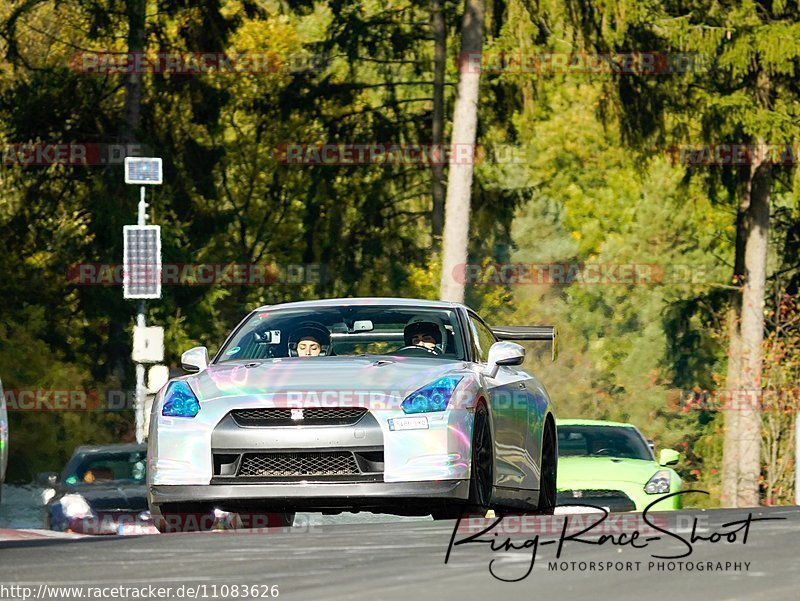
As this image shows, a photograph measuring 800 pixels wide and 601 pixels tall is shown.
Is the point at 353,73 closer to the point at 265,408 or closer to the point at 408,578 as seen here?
the point at 265,408

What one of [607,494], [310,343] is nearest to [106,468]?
[607,494]

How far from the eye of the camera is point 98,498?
728 inches

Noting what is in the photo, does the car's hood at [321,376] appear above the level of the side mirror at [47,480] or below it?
above

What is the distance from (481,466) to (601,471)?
19.7ft

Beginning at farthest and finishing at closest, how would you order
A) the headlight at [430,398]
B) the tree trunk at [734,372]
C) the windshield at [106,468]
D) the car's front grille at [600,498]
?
the tree trunk at [734,372], the windshield at [106,468], the car's front grille at [600,498], the headlight at [430,398]

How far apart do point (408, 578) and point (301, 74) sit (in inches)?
1597

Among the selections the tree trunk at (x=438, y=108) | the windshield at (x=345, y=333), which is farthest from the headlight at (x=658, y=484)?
the tree trunk at (x=438, y=108)

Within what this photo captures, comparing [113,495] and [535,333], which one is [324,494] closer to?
[535,333]

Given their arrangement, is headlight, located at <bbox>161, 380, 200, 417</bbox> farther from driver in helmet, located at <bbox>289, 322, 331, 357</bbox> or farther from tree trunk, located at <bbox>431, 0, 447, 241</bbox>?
tree trunk, located at <bbox>431, 0, 447, 241</bbox>

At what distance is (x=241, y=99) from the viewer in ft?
176

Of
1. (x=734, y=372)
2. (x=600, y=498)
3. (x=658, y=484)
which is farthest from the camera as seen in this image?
(x=734, y=372)

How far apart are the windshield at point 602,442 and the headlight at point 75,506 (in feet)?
15.8

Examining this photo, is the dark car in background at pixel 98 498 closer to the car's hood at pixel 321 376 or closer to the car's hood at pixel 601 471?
the car's hood at pixel 601 471

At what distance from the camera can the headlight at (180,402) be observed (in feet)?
35.9
